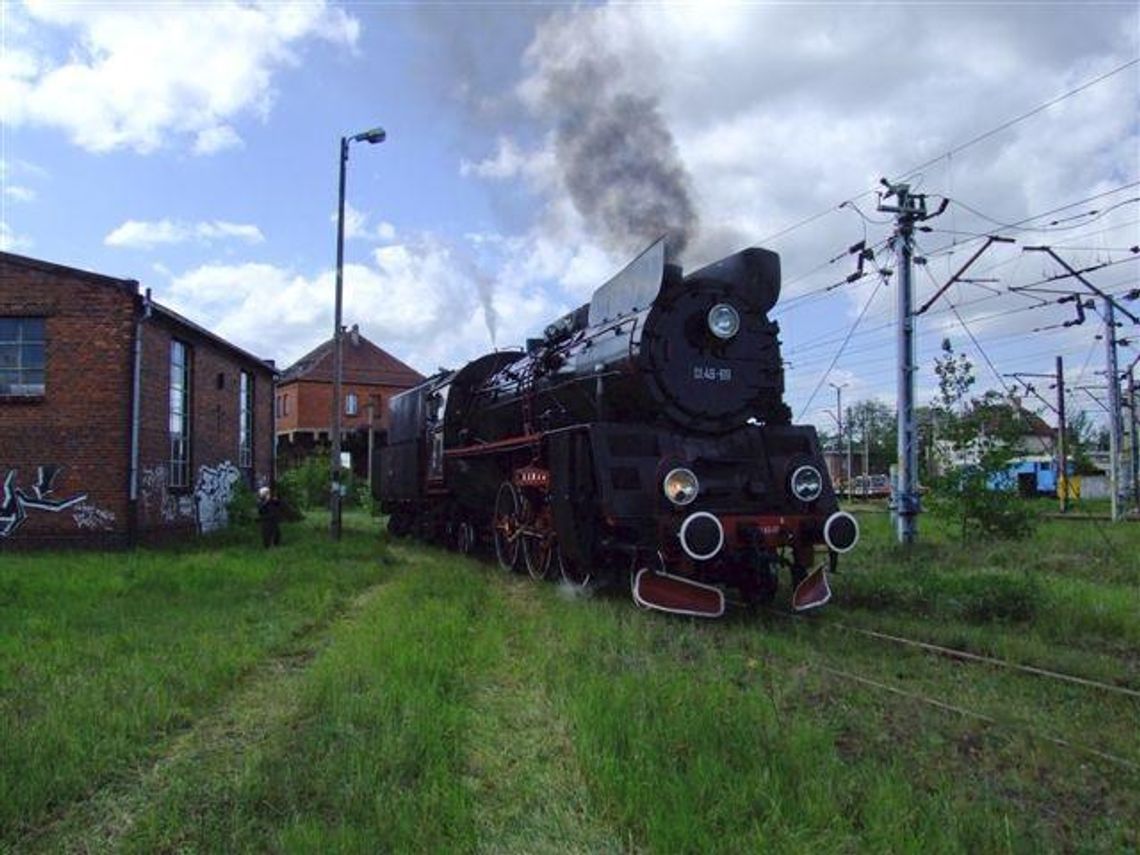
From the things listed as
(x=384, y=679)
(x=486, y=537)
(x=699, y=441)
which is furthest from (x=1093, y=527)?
(x=384, y=679)

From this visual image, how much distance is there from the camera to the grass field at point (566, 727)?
13.8ft

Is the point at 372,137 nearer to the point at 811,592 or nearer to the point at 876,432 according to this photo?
the point at 811,592

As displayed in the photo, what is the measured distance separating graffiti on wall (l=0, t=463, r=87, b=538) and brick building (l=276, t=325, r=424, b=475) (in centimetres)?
3576

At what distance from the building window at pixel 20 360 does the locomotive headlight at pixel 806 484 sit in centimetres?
1409

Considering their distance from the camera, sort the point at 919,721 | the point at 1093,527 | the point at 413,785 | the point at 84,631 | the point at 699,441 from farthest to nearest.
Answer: the point at 1093,527, the point at 699,441, the point at 84,631, the point at 919,721, the point at 413,785

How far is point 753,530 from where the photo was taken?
9773 mm

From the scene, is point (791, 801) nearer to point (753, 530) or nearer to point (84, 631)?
point (753, 530)

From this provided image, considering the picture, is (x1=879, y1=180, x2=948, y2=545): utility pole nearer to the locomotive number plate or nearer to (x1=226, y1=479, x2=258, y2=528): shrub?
the locomotive number plate

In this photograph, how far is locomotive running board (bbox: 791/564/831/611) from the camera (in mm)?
9930

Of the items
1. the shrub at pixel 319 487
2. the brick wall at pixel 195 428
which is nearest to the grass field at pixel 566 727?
the brick wall at pixel 195 428

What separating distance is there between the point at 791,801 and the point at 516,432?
35.0ft

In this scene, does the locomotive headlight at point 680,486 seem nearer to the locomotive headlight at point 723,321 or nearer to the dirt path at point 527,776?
the locomotive headlight at point 723,321

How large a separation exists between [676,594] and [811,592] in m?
1.45

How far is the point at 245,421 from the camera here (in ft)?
88.8
